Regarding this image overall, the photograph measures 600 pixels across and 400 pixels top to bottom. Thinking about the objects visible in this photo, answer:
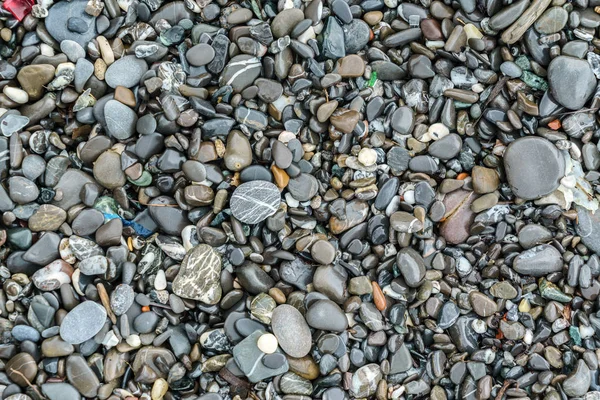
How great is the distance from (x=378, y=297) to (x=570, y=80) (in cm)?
123

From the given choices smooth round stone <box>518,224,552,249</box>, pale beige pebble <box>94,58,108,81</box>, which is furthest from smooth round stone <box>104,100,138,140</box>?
smooth round stone <box>518,224,552,249</box>

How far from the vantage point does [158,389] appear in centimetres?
232

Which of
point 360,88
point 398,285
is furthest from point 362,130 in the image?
point 398,285

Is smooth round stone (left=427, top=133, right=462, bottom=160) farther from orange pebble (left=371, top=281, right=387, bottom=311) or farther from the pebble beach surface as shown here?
orange pebble (left=371, top=281, right=387, bottom=311)

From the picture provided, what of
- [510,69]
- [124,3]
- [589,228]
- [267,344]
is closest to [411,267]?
[267,344]

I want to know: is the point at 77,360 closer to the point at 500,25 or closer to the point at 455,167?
the point at 455,167

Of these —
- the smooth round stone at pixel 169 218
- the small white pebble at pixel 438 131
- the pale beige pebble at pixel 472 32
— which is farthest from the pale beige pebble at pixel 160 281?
the pale beige pebble at pixel 472 32

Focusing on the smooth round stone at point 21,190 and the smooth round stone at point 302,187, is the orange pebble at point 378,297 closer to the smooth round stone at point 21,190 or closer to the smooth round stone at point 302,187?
the smooth round stone at point 302,187

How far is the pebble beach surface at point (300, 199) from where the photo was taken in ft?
7.73

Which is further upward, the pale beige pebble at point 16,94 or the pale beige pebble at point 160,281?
the pale beige pebble at point 16,94

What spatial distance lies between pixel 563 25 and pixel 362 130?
3.19 ft

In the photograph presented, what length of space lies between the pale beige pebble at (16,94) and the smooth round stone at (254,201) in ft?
3.34

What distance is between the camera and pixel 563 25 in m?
2.47

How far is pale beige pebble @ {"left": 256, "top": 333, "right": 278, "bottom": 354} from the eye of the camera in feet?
7.54
